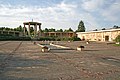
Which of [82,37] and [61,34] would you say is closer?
[82,37]

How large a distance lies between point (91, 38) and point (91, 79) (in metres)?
59.5

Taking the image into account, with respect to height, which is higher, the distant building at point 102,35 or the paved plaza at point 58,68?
the distant building at point 102,35

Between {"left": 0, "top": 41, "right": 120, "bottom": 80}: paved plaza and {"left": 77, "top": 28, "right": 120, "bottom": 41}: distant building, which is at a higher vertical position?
{"left": 77, "top": 28, "right": 120, "bottom": 41}: distant building

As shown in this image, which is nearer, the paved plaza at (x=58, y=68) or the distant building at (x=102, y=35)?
the paved plaza at (x=58, y=68)

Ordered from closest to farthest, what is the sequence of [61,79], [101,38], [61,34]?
[61,79] → [101,38] → [61,34]

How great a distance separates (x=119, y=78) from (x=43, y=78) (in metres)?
2.62

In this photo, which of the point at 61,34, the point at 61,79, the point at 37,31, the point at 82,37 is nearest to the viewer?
the point at 61,79

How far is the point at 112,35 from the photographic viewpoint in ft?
174

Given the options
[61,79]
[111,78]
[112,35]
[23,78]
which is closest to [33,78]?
[23,78]

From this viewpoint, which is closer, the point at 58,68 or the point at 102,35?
the point at 58,68

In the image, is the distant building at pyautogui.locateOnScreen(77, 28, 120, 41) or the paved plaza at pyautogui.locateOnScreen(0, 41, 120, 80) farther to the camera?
the distant building at pyautogui.locateOnScreen(77, 28, 120, 41)

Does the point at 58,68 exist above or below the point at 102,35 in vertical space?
below

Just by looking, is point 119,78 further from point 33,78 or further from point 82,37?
point 82,37

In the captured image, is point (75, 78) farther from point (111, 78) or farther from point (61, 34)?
point (61, 34)
